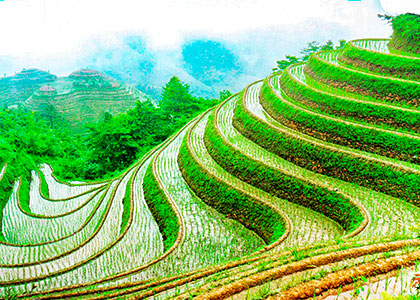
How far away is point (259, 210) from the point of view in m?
6.36

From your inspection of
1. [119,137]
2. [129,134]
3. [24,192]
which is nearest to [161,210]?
[24,192]

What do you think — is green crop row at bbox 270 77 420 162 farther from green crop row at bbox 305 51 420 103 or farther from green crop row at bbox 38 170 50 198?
green crop row at bbox 38 170 50 198

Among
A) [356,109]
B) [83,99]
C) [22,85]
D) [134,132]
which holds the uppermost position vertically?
[22,85]

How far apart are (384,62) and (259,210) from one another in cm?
753

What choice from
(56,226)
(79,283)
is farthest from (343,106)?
(56,226)

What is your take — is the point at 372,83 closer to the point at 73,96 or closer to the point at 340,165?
the point at 340,165

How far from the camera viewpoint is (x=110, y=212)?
8367mm

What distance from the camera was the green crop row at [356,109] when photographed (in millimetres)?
7207

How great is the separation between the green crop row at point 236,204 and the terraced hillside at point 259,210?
3 cm

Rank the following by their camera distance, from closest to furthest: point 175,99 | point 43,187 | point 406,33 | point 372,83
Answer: point 372,83 < point 406,33 < point 43,187 < point 175,99

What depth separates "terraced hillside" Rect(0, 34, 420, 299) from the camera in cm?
362

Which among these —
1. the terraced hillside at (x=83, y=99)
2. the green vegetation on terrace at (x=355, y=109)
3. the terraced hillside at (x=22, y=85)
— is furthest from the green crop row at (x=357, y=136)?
the terraced hillside at (x=22, y=85)

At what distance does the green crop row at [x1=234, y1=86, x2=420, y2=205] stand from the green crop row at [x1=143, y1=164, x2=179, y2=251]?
3.53 metres

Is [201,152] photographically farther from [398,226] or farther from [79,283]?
[398,226]
